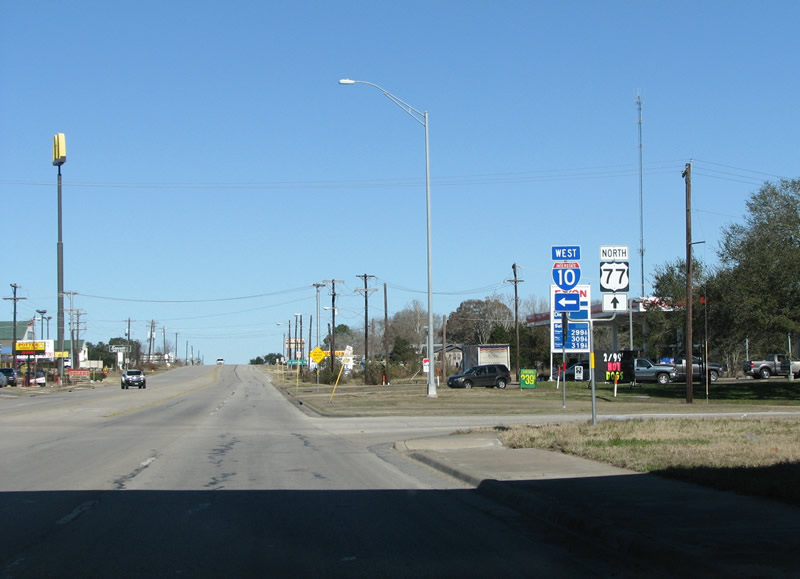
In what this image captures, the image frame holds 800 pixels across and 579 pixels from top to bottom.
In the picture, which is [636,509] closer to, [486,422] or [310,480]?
[310,480]

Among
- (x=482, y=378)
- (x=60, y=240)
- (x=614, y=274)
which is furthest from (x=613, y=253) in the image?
(x=60, y=240)

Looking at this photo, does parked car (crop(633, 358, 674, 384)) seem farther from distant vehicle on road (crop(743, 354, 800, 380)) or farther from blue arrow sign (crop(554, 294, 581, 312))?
blue arrow sign (crop(554, 294, 581, 312))

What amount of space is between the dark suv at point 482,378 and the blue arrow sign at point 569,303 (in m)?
39.1

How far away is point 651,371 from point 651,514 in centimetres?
5299

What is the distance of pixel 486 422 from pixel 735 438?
10991 mm

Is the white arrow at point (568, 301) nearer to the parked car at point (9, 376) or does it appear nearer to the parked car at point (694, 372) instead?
the parked car at point (694, 372)

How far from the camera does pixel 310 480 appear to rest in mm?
12914

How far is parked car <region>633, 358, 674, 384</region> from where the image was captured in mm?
58719

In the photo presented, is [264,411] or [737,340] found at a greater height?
[737,340]

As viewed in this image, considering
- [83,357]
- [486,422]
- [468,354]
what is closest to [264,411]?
[486,422]

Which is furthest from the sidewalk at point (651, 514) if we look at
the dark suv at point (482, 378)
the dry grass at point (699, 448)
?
the dark suv at point (482, 378)

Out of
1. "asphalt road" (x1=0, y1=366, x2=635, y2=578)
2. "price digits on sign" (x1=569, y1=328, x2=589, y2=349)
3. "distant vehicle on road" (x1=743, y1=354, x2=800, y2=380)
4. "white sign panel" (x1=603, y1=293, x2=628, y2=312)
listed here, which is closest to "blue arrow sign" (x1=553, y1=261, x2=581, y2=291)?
"white sign panel" (x1=603, y1=293, x2=628, y2=312)

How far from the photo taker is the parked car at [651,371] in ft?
193

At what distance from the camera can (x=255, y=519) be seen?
9328mm
